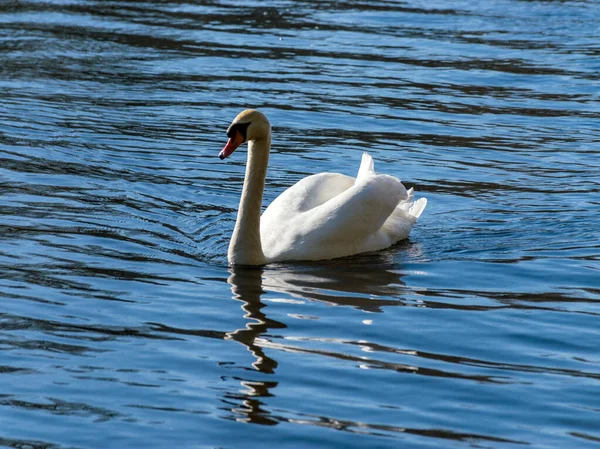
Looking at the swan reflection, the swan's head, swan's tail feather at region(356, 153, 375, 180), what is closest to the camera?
the swan reflection

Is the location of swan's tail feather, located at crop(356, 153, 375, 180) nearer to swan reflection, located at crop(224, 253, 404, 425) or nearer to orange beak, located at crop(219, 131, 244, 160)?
swan reflection, located at crop(224, 253, 404, 425)

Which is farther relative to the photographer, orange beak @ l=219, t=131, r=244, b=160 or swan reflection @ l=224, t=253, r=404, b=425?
orange beak @ l=219, t=131, r=244, b=160

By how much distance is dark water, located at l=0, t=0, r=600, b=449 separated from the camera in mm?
6332

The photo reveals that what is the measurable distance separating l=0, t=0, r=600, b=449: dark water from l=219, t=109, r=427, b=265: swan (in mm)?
207

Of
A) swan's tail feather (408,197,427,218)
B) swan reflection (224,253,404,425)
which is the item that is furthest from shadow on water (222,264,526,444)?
swan's tail feather (408,197,427,218)

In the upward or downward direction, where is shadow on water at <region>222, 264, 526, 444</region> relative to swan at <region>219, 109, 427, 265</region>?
downward

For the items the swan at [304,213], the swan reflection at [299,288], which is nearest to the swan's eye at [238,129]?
the swan at [304,213]

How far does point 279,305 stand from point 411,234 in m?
2.81

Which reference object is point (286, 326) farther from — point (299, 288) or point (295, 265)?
point (295, 265)

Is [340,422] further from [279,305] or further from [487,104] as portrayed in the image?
[487,104]

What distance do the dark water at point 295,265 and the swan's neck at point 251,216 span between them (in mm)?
213

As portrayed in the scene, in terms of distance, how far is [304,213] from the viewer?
9.79m

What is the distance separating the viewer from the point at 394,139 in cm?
1462

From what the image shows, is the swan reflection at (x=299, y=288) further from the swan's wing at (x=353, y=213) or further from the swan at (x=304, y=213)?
the swan's wing at (x=353, y=213)
